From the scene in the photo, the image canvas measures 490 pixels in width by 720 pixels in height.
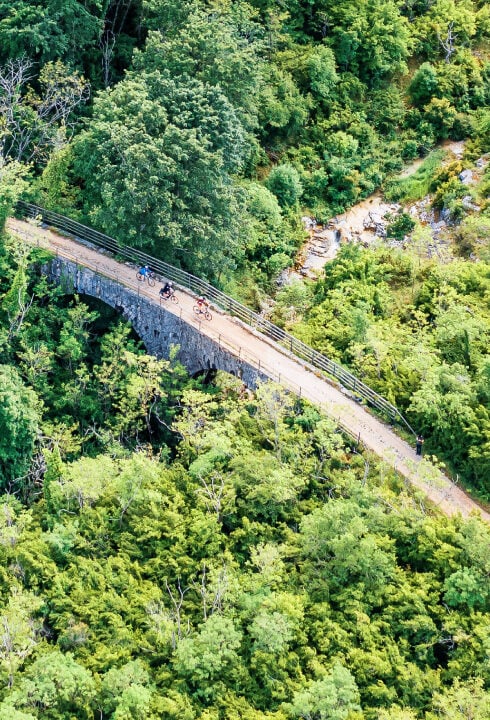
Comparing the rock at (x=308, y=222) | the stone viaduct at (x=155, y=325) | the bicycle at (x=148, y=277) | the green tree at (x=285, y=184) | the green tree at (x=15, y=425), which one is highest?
the green tree at (x=285, y=184)

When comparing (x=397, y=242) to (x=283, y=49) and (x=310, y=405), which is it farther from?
(x=310, y=405)

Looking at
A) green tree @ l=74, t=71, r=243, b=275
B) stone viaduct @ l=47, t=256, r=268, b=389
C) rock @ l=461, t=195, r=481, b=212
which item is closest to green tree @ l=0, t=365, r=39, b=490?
stone viaduct @ l=47, t=256, r=268, b=389

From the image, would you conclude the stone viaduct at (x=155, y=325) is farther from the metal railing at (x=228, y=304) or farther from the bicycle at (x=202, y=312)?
the metal railing at (x=228, y=304)

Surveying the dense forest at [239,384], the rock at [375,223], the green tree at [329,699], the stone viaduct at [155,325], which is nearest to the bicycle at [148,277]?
the stone viaduct at [155,325]

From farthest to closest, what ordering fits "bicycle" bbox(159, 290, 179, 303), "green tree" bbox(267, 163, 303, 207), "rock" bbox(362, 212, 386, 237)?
"rock" bbox(362, 212, 386, 237)
"green tree" bbox(267, 163, 303, 207)
"bicycle" bbox(159, 290, 179, 303)

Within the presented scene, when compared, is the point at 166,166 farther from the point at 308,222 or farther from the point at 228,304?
the point at 308,222

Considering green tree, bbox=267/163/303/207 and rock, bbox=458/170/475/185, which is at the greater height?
rock, bbox=458/170/475/185

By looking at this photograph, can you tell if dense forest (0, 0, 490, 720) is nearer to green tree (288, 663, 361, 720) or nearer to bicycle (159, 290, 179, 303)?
green tree (288, 663, 361, 720)
